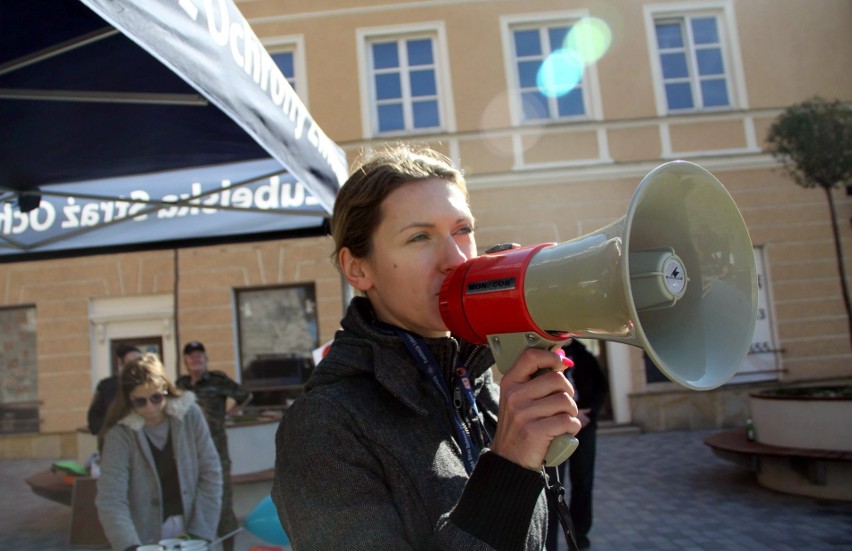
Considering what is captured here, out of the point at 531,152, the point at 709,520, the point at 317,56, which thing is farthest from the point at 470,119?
the point at 709,520

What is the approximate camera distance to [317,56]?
10.7 metres

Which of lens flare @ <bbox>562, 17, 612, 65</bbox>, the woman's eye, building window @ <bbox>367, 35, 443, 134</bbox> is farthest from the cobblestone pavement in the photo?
lens flare @ <bbox>562, 17, 612, 65</bbox>

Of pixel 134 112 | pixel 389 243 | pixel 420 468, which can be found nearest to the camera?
pixel 420 468

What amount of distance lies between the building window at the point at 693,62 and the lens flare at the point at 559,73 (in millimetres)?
1415

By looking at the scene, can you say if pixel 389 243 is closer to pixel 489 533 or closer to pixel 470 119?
pixel 489 533

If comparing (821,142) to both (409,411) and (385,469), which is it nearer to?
(409,411)

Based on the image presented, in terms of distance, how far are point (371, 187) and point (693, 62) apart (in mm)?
11242

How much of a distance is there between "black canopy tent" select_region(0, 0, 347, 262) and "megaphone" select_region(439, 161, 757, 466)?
908 millimetres

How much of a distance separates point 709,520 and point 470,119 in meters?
7.07

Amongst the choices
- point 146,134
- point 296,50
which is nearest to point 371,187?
point 146,134

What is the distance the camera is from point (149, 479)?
3074mm

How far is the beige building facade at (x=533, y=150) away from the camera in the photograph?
10.4 metres

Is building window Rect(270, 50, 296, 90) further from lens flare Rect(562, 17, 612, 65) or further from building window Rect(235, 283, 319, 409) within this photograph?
lens flare Rect(562, 17, 612, 65)

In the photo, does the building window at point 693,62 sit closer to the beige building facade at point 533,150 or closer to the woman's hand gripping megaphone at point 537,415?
the beige building facade at point 533,150
